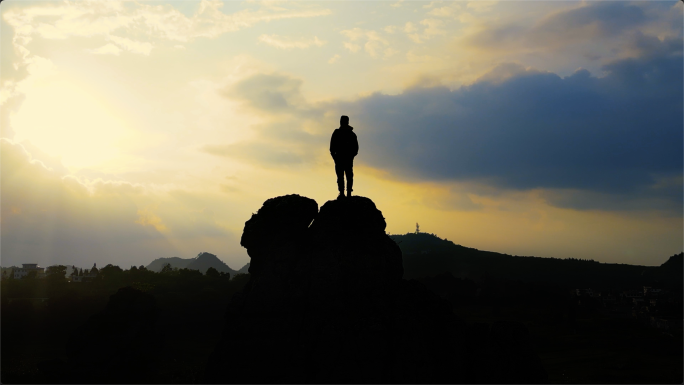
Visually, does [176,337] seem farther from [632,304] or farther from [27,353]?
[632,304]

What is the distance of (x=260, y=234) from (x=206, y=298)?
74591 mm

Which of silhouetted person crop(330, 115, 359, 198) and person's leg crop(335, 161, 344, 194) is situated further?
person's leg crop(335, 161, 344, 194)

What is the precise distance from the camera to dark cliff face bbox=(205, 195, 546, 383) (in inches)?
778

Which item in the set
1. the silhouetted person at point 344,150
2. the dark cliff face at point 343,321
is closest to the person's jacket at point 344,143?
the silhouetted person at point 344,150

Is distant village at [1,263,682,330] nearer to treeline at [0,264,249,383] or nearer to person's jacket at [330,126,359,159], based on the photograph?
treeline at [0,264,249,383]

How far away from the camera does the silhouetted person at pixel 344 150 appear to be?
78.6 feet

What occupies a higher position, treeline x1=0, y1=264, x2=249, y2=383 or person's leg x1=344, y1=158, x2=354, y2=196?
person's leg x1=344, y1=158, x2=354, y2=196

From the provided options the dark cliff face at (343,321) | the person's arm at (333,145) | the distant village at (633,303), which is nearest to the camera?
the dark cliff face at (343,321)

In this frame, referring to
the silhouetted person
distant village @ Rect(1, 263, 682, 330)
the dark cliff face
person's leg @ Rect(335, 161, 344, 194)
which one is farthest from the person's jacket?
distant village @ Rect(1, 263, 682, 330)

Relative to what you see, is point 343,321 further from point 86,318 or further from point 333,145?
point 86,318

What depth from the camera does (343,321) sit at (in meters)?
20.8

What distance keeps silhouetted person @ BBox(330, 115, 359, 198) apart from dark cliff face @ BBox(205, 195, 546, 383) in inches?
51.8

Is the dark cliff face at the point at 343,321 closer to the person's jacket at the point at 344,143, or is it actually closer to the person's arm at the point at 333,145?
the person's jacket at the point at 344,143

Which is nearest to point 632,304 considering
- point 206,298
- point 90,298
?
point 206,298
